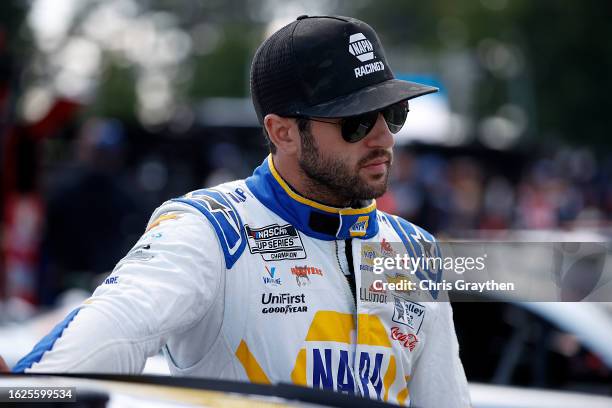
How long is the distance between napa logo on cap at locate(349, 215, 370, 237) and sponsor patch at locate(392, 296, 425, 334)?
0.61 ft

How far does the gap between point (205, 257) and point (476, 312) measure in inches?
132

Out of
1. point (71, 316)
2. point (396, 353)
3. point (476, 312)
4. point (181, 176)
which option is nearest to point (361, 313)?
point (396, 353)

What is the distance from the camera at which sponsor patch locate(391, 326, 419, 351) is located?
8.56ft

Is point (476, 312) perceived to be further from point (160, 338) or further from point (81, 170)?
point (81, 170)

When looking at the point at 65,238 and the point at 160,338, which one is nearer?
the point at 160,338

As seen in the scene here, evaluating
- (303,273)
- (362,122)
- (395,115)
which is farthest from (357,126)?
(303,273)

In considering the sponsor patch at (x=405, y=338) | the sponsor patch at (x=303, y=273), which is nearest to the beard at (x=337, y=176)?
the sponsor patch at (x=303, y=273)

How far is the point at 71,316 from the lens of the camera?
214cm

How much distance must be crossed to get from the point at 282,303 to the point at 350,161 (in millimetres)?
416

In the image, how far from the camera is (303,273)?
2557 millimetres

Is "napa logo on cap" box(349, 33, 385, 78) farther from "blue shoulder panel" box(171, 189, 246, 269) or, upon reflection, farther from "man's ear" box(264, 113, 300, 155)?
"blue shoulder panel" box(171, 189, 246, 269)

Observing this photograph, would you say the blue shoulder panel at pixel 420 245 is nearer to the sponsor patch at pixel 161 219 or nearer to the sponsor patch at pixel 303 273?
the sponsor patch at pixel 303 273

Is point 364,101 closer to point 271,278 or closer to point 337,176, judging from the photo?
point 337,176

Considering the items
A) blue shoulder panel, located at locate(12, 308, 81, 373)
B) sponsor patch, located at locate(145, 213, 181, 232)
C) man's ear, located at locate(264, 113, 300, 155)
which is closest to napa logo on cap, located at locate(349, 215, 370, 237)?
man's ear, located at locate(264, 113, 300, 155)
